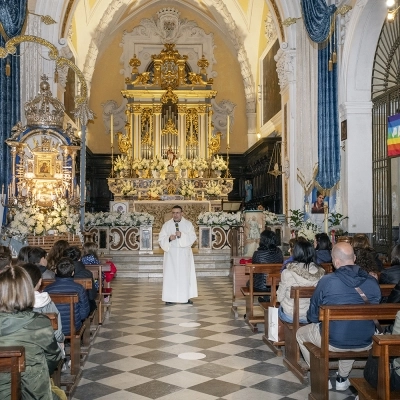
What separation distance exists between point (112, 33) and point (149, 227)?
11586mm

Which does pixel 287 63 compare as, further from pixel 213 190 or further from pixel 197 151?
Result: pixel 197 151

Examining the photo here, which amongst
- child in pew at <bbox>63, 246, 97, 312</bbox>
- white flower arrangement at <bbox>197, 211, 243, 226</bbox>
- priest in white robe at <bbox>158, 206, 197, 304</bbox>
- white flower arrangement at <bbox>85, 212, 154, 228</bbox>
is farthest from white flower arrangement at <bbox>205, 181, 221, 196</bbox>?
child in pew at <bbox>63, 246, 97, 312</bbox>

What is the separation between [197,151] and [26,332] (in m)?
19.4

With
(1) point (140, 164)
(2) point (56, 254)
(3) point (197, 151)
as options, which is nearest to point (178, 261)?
(2) point (56, 254)

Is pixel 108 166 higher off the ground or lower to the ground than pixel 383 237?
higher

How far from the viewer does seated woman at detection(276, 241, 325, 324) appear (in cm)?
574

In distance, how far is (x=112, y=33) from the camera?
79.9 ft

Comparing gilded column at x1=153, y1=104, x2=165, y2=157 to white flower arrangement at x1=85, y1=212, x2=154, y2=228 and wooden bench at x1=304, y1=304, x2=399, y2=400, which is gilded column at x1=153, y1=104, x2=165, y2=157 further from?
wooden bench at x1=304, y1=304, x2=399, y2=400

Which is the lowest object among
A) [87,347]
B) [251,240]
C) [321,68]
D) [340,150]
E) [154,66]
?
[87,347]

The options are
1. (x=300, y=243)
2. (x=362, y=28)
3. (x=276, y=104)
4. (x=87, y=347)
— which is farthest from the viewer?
(x=276, y=104)

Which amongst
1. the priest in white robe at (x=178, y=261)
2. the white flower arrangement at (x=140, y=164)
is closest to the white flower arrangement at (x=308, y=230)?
the priest in white robe at (x=178, y=261)

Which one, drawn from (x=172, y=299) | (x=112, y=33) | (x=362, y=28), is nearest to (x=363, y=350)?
(x=172, y=299)

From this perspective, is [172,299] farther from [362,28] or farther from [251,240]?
[362,28]

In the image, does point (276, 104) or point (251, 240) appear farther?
point (276, 104)
